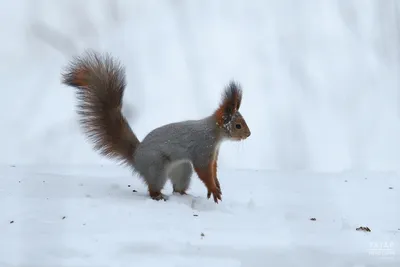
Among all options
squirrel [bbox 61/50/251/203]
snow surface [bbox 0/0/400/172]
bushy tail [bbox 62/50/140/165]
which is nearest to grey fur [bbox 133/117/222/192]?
squirrel [bbox 61/50/251/203]

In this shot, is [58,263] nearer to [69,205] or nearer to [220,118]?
[69,205]

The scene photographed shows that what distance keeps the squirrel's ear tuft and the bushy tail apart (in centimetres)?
53

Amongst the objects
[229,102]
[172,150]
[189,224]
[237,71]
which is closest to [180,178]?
[172,150]

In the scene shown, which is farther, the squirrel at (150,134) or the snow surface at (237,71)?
the snow surface at (237,71)

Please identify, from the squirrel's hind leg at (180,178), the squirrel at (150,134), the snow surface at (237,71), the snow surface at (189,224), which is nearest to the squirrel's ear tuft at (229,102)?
the squirrel at (150,134)

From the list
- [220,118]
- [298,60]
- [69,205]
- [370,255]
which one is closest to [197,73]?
[298,60]

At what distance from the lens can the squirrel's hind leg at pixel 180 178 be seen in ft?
12.6

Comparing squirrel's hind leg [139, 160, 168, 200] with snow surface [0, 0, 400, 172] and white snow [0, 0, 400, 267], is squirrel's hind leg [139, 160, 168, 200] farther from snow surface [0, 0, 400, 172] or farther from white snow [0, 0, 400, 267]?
snow surface [0, 0, 400, 172]

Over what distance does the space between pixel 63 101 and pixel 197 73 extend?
1.79 metres

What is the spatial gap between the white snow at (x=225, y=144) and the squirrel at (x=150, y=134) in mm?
157

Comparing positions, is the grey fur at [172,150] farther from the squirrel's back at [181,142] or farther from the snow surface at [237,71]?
the snow surface at [237,71]

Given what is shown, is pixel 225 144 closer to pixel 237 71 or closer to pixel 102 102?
pixel 237 71

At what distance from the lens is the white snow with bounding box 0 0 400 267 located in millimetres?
2611

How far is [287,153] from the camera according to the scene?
6.64 m
